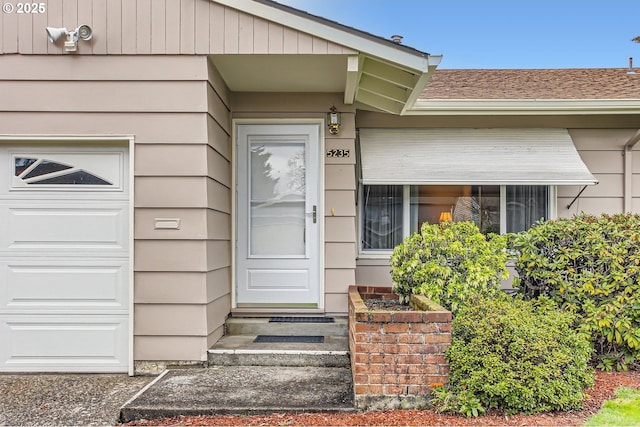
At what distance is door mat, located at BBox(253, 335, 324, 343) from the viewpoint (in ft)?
14.3

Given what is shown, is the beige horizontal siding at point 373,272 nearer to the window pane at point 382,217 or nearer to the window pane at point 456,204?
the window pane at point 382,217

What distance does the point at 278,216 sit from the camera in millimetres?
5086

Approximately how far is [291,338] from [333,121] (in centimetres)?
229

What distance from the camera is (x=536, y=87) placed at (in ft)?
19.2

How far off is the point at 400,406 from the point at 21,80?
13.7 feet

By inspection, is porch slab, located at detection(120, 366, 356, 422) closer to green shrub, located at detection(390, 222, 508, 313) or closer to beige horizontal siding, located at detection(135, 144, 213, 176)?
green shrub, located at detection(390, 222, 508, 313)

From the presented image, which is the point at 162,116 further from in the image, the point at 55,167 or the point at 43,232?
the point at 43,232

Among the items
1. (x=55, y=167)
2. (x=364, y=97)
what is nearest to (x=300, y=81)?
(x=364, y=97)

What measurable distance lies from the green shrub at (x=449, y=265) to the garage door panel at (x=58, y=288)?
258 centimetres

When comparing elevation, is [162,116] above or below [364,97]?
below

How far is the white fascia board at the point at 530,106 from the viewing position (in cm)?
513

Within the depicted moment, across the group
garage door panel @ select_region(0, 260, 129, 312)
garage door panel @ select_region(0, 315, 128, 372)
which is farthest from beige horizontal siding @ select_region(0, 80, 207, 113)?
garage door panel @ select_region(0, 315, 128, 372)

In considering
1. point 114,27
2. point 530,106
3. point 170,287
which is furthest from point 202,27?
point 530,106

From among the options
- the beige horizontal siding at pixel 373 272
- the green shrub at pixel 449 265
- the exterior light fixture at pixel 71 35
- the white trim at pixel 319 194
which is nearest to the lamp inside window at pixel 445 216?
the beige horizontal siding at pixel 373 272
